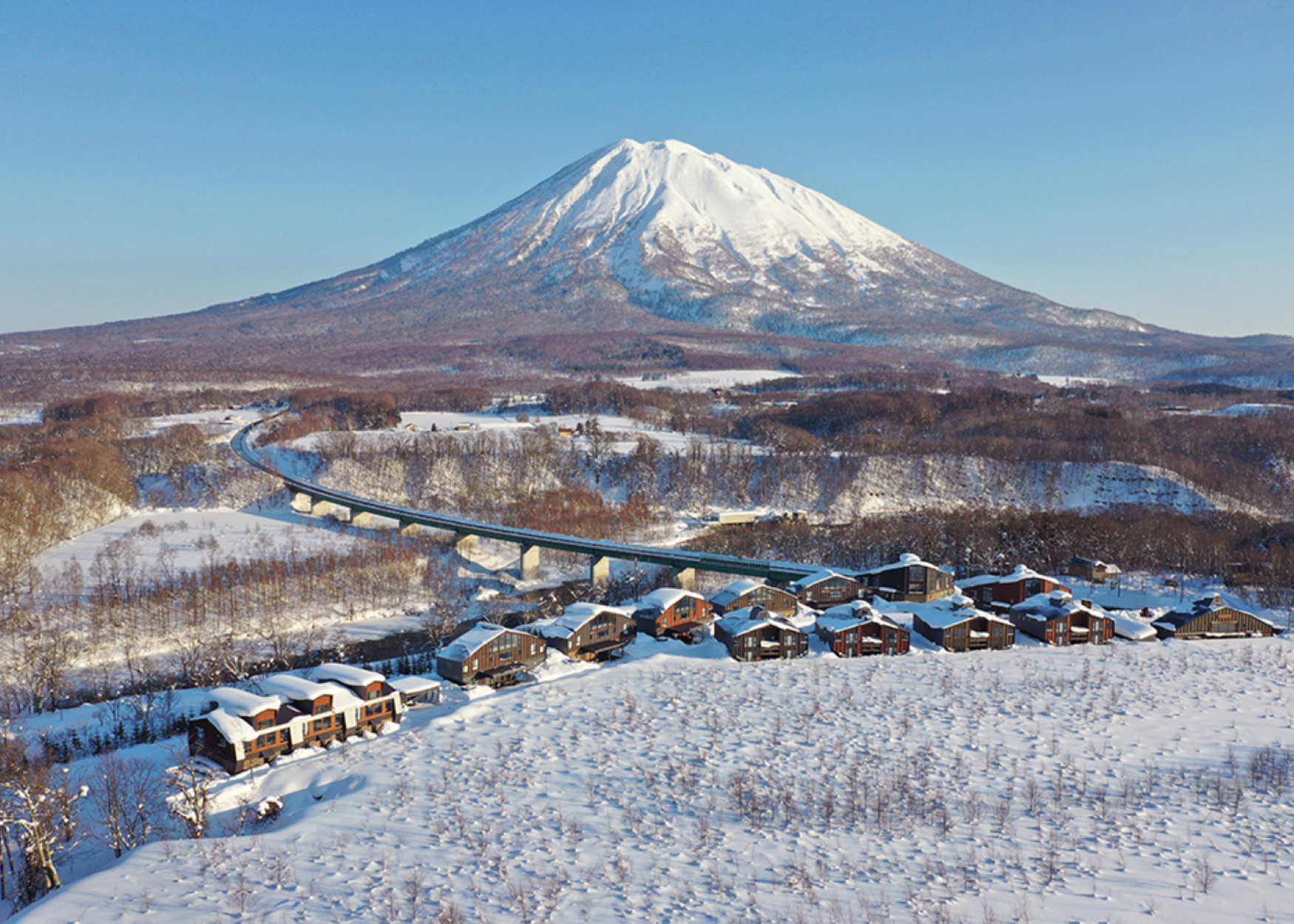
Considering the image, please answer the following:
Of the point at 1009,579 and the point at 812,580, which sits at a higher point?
the point at 1009,579

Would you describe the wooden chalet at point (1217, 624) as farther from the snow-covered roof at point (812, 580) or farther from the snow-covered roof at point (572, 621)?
the snow-covered roof at point (572, 621)

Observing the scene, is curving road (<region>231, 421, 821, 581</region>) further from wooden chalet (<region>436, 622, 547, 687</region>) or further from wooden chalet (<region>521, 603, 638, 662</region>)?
wooden chalet (<region>436, 622, 547, 687</region>)

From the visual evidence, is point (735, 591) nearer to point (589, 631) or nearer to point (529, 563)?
point (589, 631)

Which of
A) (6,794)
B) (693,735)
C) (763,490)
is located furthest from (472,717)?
(763,490)

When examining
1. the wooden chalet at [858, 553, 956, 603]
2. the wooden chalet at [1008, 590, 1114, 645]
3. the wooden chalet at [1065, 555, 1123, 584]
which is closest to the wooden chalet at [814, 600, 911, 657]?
the wooden chalet at [1008, 590, 1114, 645]

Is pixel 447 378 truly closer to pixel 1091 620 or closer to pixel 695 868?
pixel 1091 620

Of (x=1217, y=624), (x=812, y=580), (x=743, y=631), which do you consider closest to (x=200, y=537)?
(x=812, y=580)
